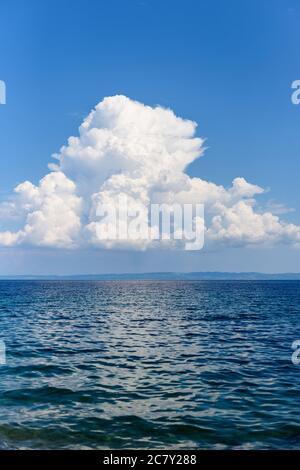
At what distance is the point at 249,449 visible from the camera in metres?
14.9

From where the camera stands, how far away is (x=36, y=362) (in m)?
29.9

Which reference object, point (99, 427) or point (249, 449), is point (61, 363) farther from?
point (249, 449)

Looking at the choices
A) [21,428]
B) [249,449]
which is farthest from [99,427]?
[249,449]

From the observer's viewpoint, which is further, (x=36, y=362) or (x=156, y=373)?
(x=36, y=362)

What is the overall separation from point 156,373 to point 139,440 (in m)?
10.9

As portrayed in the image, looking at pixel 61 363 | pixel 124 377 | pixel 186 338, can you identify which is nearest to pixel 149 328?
pixel 186 338

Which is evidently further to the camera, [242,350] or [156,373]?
[242,350]
